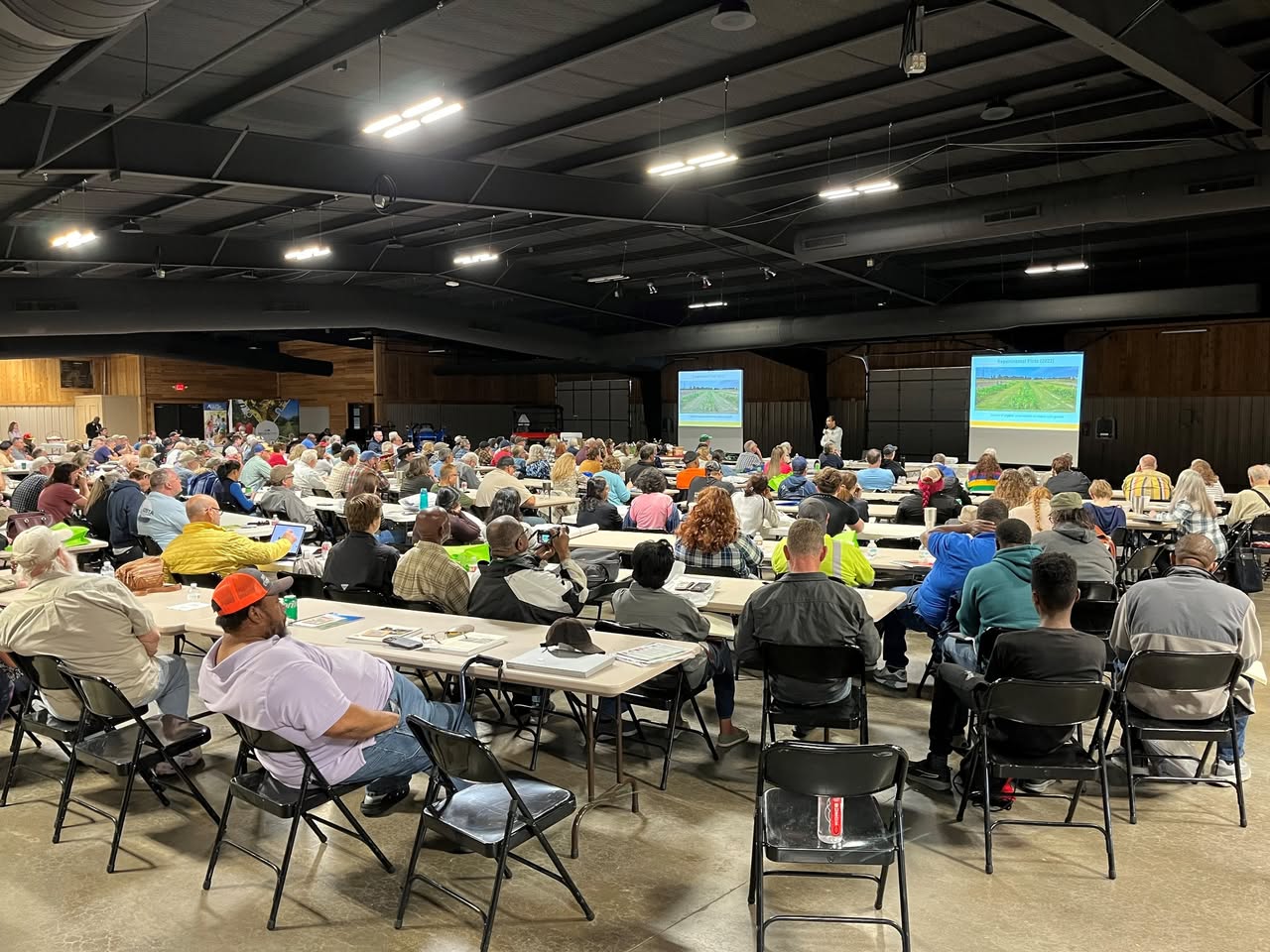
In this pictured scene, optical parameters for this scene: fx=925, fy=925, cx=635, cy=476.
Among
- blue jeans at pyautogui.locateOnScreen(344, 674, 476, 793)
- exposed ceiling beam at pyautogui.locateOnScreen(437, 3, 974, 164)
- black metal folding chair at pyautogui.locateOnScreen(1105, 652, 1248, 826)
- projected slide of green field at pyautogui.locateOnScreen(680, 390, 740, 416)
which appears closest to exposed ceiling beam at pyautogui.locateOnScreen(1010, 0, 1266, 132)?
exposed ceiling beam at pyautogui.locateOnScreen(437, 3, 974, 164)

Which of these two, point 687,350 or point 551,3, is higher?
point 551,3

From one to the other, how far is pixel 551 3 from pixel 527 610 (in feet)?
14.7

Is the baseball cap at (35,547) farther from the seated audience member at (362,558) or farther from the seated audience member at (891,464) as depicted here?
the seated audience member at (891,464)

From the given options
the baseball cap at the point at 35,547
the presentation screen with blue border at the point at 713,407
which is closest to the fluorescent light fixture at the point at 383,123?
the baseball cap at the point at 35,547

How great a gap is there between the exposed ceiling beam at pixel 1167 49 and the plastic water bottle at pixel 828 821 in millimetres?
4770

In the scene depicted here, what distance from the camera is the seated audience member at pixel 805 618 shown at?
4262 mm

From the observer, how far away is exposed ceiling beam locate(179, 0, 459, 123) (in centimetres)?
661

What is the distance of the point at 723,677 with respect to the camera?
4.98m

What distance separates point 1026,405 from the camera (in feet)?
57.9

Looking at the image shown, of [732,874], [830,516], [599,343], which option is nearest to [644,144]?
[830,516]

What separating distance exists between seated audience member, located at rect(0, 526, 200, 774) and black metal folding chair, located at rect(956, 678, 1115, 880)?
3695mm

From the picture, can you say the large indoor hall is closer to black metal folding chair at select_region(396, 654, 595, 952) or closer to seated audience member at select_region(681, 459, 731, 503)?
black metal folding chair at select_region(396, 654, 595, 952)

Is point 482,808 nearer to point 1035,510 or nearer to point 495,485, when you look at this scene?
point 1035,510

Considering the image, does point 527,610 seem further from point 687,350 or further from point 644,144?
point 687,350
